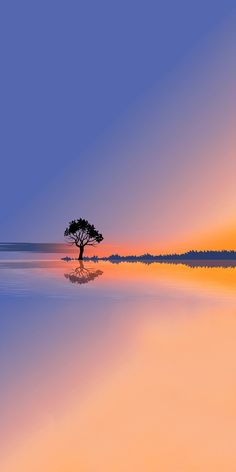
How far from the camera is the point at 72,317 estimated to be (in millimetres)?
15180

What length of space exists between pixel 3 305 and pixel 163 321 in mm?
6255

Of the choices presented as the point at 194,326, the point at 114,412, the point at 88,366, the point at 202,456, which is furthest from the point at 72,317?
the point at 202,456

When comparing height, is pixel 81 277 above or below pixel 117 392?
above

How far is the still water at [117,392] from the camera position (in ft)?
18.9

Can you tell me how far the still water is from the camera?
18.9 feet

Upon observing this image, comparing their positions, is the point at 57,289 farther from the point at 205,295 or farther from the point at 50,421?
the point at 50,421

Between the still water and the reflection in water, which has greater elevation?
the reflection in water

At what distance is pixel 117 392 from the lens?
7984 mm

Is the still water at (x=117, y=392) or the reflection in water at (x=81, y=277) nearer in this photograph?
the still water at (x=117, y=392)

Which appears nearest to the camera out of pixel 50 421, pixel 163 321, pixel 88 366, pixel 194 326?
pixel 50 421

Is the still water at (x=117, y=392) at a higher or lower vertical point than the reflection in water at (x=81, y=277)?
lower

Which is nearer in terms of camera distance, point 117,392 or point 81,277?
point 117,392

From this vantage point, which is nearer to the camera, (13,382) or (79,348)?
(13,382)

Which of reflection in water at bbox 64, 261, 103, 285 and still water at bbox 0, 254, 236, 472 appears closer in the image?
still water at bbox 0, 254, 236, 472
